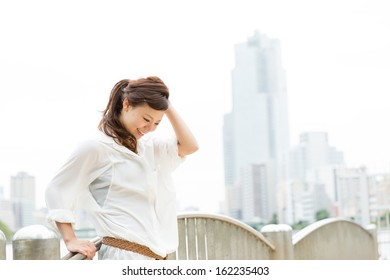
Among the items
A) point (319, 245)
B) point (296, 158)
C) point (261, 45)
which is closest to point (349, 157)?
point (296, 158)

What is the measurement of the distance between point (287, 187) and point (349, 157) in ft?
27.3

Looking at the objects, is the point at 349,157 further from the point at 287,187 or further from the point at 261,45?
the point at 261,45

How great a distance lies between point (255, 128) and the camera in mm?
73812

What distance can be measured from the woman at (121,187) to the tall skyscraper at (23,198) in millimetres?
62296

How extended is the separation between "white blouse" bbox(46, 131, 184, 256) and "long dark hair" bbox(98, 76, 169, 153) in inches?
1.1

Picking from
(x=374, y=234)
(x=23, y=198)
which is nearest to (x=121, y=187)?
A: (x=374, y=234)

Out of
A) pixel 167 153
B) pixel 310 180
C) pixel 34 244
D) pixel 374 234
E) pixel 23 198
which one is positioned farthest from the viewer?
pixel 310 180

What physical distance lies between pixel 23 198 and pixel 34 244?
64.7 metres

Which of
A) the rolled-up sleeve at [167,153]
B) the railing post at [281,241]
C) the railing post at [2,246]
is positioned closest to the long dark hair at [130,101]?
the rolled-up sleeve at [167,153]

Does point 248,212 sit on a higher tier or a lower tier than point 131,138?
lower

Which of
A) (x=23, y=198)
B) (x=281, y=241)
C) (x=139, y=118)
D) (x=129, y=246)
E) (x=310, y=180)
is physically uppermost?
→ (x=139, y=118)

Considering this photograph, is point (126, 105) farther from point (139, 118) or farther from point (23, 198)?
point (23, 198)

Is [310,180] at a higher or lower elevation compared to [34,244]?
lower
